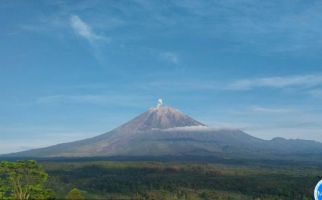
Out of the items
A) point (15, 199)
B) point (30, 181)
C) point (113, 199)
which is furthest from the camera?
point (113, 199)

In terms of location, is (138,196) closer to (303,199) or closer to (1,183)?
(303,199)

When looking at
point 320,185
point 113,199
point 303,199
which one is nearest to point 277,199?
point 303,199

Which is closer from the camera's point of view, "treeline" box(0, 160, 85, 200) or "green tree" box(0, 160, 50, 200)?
"treeline" box(0, 160, 85, 200)

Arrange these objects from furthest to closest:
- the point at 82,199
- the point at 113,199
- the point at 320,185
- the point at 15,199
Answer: the point at 113,199, the point at 15,199, the point at 82,199, the point at 320,185

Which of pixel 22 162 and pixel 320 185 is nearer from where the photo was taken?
pixel 320 185

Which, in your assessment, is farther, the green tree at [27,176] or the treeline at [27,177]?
the green tree at [27,176]

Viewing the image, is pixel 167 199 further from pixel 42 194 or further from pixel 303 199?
pixel 42 194

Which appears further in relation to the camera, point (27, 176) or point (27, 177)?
point (27, 177)

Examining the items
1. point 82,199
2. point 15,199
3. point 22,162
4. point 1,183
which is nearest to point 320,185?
point 82,199

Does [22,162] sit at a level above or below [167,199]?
above

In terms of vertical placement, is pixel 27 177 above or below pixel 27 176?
below
